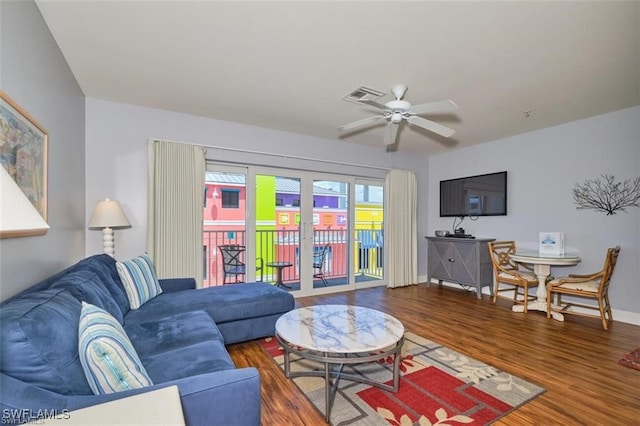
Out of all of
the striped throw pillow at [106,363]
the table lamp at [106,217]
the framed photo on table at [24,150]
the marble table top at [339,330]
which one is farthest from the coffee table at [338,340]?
the table lamp at [106,217]

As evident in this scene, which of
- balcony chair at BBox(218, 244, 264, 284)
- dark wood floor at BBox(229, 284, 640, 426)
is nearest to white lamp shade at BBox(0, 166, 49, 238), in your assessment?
dark wood floor at BBox(229, 284, 640, 426)

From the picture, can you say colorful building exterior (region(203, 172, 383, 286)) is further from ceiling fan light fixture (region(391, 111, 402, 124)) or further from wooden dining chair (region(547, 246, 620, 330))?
wooden dining chair (region(547, 246, 620, 330))

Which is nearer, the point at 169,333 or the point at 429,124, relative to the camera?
the point at 169,333

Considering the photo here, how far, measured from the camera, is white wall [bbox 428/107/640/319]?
3.41 meters

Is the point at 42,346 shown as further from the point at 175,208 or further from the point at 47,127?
the point at 175,208

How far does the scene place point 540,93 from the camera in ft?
9.87

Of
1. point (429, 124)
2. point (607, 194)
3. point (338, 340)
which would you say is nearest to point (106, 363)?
point (338, 340)

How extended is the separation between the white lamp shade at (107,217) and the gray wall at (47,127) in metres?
0.16

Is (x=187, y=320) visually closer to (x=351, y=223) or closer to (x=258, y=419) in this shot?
(x=258, y=419)

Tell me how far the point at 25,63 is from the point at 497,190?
5.38m

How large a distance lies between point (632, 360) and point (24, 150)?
4.54 meters

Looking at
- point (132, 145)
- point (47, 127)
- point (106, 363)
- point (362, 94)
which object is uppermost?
point (362, 94)

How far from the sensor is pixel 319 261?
4.95 m

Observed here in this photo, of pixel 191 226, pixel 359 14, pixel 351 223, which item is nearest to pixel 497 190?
pixel 351 223
